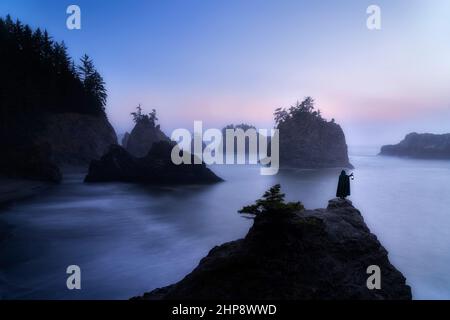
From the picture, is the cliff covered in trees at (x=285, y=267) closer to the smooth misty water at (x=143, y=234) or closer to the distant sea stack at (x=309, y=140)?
the smooth misty water at (x=143, y=234)

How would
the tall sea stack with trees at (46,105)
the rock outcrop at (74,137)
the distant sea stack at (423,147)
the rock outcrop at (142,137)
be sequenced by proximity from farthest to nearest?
1. the distant sea stack at (423,147)
2. the rock outcrop at (142,137)
3. the rock outcrop at (74,137)
4. the tall sea stack with trees at (46,105)

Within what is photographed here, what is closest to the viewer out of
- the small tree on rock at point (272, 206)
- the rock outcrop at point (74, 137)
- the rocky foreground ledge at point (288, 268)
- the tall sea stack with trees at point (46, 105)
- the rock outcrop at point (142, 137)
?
the rocky foreground ledge at point (288, 268)

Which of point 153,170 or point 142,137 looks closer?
point 153,170

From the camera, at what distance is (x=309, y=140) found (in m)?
88.1

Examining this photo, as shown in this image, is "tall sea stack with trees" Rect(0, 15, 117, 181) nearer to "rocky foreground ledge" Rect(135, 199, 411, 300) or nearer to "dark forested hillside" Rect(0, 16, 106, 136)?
"dark forested hillside" Rect(0, 16, 106, 136)

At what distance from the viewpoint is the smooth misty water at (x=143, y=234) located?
1377 cm

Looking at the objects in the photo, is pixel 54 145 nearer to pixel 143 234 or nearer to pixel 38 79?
pixel 38 79

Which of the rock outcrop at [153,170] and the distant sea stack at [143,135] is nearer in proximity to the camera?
the rock outcrop at [153,170]

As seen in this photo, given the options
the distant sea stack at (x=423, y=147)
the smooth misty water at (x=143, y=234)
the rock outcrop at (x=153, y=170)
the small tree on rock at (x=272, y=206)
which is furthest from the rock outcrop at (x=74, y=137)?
the distant sea stack at (x=423, y=147)

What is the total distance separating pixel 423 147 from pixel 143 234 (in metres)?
170

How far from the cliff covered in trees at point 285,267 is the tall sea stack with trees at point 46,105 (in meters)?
41.3

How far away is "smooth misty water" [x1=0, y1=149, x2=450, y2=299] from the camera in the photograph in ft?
45.2

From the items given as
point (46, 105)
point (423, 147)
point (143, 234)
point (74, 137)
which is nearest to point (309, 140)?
point (74, 137)
